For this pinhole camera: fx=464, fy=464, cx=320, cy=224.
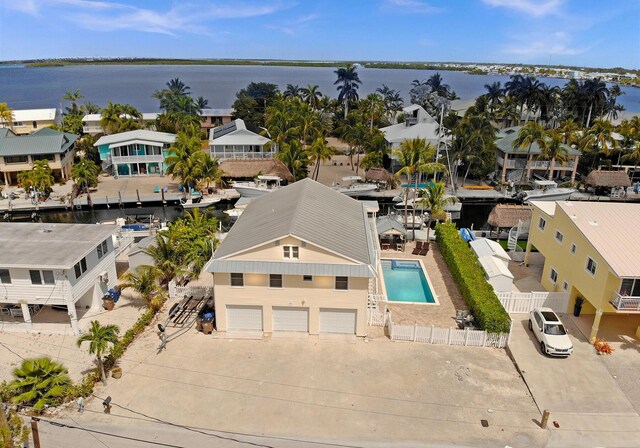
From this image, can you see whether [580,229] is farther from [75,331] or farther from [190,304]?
[75,331]

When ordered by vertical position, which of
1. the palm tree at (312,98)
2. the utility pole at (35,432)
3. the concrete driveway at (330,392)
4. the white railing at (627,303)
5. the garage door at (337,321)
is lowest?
the concrete driveway at (330,392)

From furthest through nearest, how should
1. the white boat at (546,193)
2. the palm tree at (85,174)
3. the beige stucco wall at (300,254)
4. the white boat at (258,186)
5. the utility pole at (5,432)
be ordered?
the white boat at (546,193), the palm tree at (85,174), the white boat at (258,186), the beige stucco wall at (300,254), the utility pole at (5,432)

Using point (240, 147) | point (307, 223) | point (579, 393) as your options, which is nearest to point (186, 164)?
point (240, 147)

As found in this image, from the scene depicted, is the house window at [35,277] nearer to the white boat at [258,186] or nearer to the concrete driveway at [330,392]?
the concrete driveway at [330,392]

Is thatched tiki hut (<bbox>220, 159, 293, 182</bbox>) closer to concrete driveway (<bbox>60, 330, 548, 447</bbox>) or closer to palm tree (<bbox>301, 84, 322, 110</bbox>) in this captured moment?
concrete driveway (<bbox>60, 330, 548, 447</bbox>)

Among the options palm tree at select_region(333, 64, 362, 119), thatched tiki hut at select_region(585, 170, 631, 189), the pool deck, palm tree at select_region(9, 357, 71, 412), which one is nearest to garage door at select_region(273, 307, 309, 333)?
the pool deck

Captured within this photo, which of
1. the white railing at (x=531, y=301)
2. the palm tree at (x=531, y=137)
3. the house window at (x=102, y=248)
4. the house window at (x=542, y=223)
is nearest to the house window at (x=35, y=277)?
the house window at (x=102, y=248)

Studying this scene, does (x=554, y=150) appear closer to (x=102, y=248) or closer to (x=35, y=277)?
(x=102, y=248)
